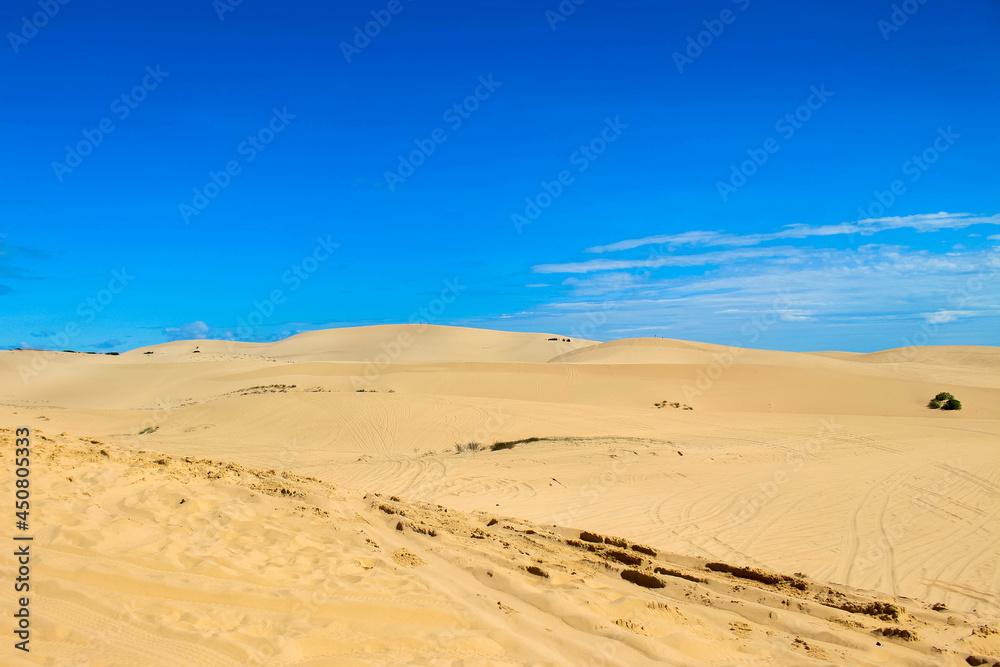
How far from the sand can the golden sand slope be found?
0.02 m

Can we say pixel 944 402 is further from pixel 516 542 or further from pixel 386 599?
pixel 386 599

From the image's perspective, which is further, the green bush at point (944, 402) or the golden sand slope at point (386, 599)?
the green bush at point (944, 402)

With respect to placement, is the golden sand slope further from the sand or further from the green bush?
the green bush

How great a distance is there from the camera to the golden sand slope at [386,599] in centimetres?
352

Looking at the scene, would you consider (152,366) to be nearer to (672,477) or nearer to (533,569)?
(672,477)

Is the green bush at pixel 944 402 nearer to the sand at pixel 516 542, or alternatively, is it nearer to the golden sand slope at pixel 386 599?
the sand at pixel 516 542

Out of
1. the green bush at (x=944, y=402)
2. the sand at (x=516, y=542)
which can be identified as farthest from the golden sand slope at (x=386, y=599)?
the green bush at (x=944, y=402)

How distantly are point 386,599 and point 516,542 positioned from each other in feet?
8.74

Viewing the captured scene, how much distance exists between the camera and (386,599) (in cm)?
439

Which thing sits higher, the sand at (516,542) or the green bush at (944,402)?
the green bush at (944,402)

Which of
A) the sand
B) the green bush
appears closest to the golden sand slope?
the sand

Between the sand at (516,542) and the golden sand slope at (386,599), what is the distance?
0.02 metres

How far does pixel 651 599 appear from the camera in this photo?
16.3 feet

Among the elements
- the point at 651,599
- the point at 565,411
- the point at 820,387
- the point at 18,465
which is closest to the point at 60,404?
the point at 565,411
